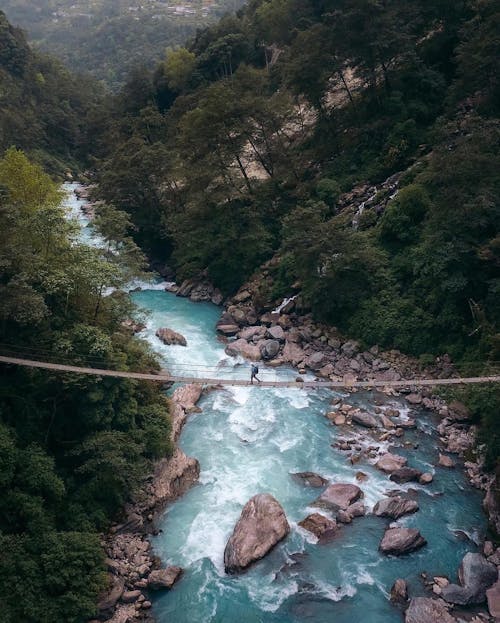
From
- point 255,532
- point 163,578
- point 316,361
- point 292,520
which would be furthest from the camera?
point 316,361

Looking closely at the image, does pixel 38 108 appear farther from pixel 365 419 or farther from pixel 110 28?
pixel 110 28

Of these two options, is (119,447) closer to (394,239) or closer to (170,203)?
(394,239)

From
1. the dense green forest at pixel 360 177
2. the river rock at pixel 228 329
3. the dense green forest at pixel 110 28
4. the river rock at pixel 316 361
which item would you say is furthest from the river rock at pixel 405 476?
the dense green forest at pixel 110 28

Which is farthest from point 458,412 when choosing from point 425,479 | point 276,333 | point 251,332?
point 251,332

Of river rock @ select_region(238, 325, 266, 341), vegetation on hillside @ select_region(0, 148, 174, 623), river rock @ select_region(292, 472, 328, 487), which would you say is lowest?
river rock @ select_region(238, 325, 266, 341)

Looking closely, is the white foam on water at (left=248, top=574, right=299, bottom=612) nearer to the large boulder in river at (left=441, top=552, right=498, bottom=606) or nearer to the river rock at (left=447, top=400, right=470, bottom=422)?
the large boulder in river at (left=441, top=552, right=498, bottom=606)

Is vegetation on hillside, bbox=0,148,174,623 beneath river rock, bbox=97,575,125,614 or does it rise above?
above

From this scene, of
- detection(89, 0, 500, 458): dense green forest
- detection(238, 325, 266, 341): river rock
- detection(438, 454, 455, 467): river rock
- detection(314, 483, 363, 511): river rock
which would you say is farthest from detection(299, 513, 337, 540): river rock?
detection(238, 325, 266, 341): river rock
